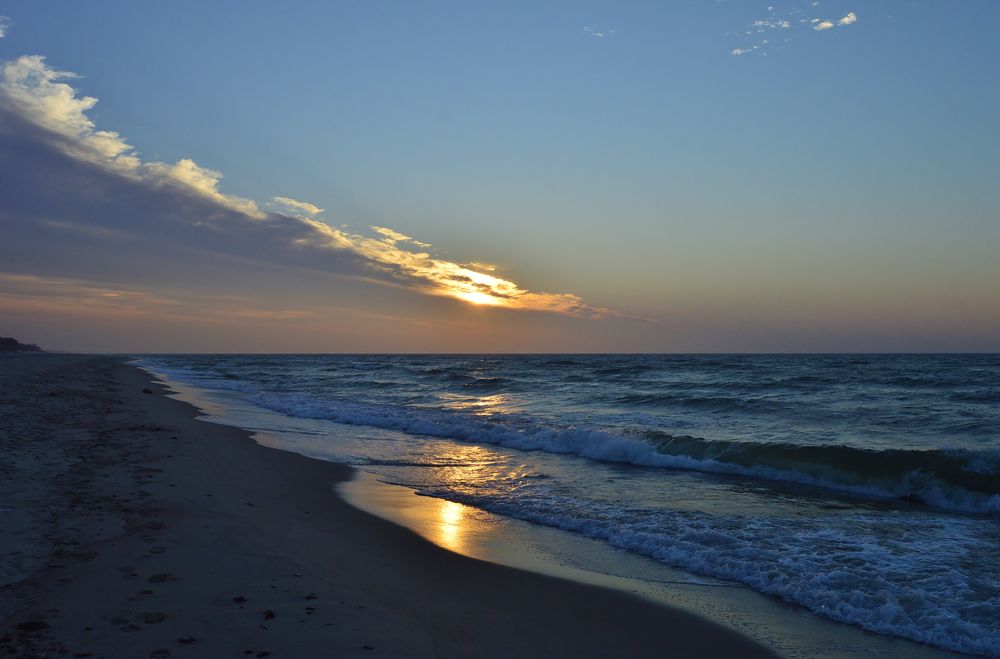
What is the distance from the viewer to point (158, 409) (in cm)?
1955

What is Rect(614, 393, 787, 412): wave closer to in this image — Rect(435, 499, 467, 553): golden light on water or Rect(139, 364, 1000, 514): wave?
Rect(139, 364, 1000, 514): wave

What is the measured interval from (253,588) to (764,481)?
418 inches

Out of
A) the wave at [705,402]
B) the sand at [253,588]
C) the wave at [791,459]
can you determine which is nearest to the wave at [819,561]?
the sand at [253,588]

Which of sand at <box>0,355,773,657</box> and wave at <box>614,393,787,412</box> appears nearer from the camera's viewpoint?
sand at <box>0,355,773,657</box>

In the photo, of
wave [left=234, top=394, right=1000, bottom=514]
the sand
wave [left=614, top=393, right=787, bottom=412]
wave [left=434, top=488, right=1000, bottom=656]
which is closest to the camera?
the sand

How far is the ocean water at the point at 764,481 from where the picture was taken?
245 inches

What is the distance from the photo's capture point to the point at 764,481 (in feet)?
40.3

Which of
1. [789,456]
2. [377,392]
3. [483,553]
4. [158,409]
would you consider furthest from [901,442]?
[377,392]

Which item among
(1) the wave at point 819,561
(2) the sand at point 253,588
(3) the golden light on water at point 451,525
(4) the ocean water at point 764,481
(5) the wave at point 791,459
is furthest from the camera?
(5) the wave at point 791,459

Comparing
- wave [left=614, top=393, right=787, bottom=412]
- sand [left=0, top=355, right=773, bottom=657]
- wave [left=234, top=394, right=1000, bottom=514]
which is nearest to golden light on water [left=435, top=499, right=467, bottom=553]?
sand [left=0, top=355, right=773, bottom=657]

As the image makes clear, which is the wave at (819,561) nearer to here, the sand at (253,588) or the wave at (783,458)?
the sand at (253,588)

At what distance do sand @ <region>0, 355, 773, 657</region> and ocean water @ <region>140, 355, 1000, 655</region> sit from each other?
1954 mm

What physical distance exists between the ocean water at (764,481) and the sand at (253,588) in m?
1.95

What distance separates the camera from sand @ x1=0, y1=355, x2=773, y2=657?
4.09 m
